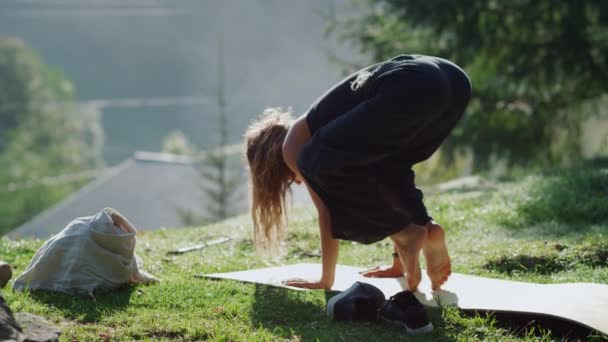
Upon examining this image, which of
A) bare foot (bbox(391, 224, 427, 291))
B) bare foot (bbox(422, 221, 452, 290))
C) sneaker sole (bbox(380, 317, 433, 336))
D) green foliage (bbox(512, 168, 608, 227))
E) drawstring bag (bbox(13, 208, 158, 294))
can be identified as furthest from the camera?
green foliage (bbox(512, 168, 608, 227))

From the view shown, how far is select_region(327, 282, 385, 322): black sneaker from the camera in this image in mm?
3686

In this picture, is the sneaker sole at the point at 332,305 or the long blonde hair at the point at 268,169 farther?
the long blonde hair at the point at 268,169

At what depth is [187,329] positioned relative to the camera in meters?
3.53

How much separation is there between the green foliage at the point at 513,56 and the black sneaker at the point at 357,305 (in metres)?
7.87

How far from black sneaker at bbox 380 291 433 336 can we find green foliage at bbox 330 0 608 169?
26.0ft

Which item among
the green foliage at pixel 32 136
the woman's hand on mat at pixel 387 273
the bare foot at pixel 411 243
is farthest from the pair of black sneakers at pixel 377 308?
the green foliage at pixel 32 136

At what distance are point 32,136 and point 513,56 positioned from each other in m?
A: 37.8

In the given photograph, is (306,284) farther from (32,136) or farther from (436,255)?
(32,136)

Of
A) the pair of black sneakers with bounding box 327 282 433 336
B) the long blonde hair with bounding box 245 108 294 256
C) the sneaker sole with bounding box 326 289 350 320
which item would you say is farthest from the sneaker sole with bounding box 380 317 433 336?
the long blonde hair with bounding box 245 108 294 256

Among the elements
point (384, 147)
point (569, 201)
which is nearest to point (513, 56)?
point (569, 201)

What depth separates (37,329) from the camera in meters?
3.23

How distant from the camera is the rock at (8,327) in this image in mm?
2945

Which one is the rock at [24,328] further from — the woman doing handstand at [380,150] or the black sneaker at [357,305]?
the woman doing handstand at [380,150]

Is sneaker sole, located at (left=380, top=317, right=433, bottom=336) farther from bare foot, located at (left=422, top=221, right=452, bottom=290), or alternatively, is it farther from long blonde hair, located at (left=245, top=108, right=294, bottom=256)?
long blonde hair, located at (left=245, top=108, right=294, bottom=256)
